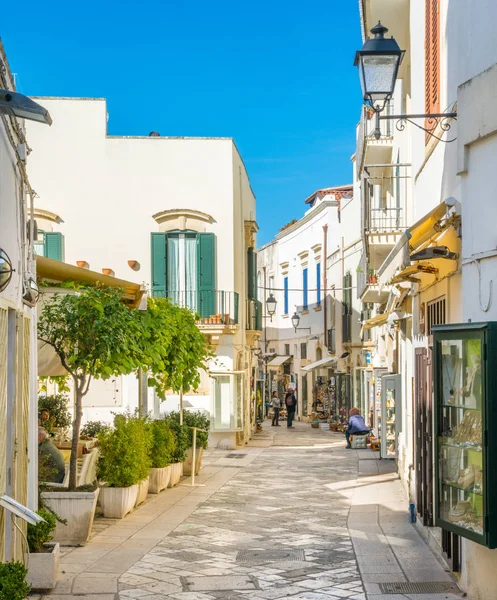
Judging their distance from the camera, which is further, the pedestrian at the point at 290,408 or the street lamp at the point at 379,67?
the pedestrian at the point at 290,408

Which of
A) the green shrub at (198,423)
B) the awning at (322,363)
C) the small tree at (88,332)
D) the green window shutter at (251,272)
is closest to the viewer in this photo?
the small tree at (88,332)

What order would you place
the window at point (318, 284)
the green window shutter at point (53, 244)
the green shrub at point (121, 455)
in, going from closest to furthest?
the green shrub at point (121, 455) → the green window shutter at point (53, 244) → the window at point (318, 284)

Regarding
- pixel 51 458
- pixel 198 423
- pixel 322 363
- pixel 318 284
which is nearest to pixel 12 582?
pixel 51 458

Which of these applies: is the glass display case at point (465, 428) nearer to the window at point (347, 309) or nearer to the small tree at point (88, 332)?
the small tree at point (88, 332)

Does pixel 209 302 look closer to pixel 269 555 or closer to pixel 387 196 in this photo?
pixel 387 196

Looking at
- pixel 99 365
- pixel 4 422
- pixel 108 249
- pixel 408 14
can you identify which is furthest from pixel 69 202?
pixel 4 422

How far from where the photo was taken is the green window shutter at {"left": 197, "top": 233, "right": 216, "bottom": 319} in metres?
25.4

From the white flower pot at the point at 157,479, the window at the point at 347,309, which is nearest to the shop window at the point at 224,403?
the window at the point at 347,309

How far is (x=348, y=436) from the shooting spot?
2495 centimetres

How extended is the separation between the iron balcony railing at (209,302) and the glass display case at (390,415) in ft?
26.5

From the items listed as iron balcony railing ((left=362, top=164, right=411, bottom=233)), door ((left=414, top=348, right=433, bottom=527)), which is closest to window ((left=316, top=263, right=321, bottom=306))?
iron balcony railing ((left=362, top=164, right=411, bottom=233))

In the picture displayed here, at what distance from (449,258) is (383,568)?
326 cm

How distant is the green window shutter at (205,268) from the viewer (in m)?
25.4

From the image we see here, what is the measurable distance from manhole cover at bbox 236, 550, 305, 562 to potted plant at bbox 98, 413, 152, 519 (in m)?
2.52
